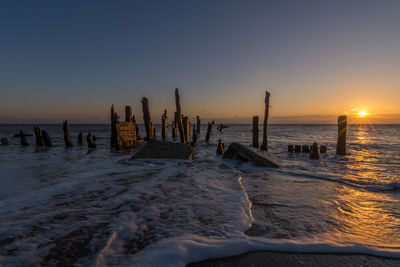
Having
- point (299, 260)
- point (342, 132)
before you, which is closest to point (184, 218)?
point (299, 260)

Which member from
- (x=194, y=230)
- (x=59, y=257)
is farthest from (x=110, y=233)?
(x=194, y=230)

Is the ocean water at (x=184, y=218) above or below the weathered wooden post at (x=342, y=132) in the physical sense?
below

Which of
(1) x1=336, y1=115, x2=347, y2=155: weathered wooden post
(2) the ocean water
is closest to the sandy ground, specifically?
(2) the ocean water

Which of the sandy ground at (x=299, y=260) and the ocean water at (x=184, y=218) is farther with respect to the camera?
the ocean water at (x=184, y=218)

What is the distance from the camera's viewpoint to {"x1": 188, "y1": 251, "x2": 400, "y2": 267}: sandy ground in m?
2.19

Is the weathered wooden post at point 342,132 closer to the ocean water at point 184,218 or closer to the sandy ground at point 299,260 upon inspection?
the ocean water at point 184,218

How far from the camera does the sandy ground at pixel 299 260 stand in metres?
2.19

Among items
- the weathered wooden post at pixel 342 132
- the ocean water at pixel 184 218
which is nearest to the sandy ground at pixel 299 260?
the ocean water at pixel 184 218

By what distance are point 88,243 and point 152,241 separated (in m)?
0.84

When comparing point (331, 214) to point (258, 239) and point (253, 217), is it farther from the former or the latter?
point (258, 239)

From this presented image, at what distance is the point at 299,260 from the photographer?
2242 mm

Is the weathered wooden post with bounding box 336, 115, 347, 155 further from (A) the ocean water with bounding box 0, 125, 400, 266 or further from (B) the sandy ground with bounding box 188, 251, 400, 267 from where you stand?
(B) the sandy ground with bounding box 188, 251, 400, 267

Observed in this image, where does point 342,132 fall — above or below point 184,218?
above

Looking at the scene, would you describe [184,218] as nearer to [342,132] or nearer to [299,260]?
[299,260]
